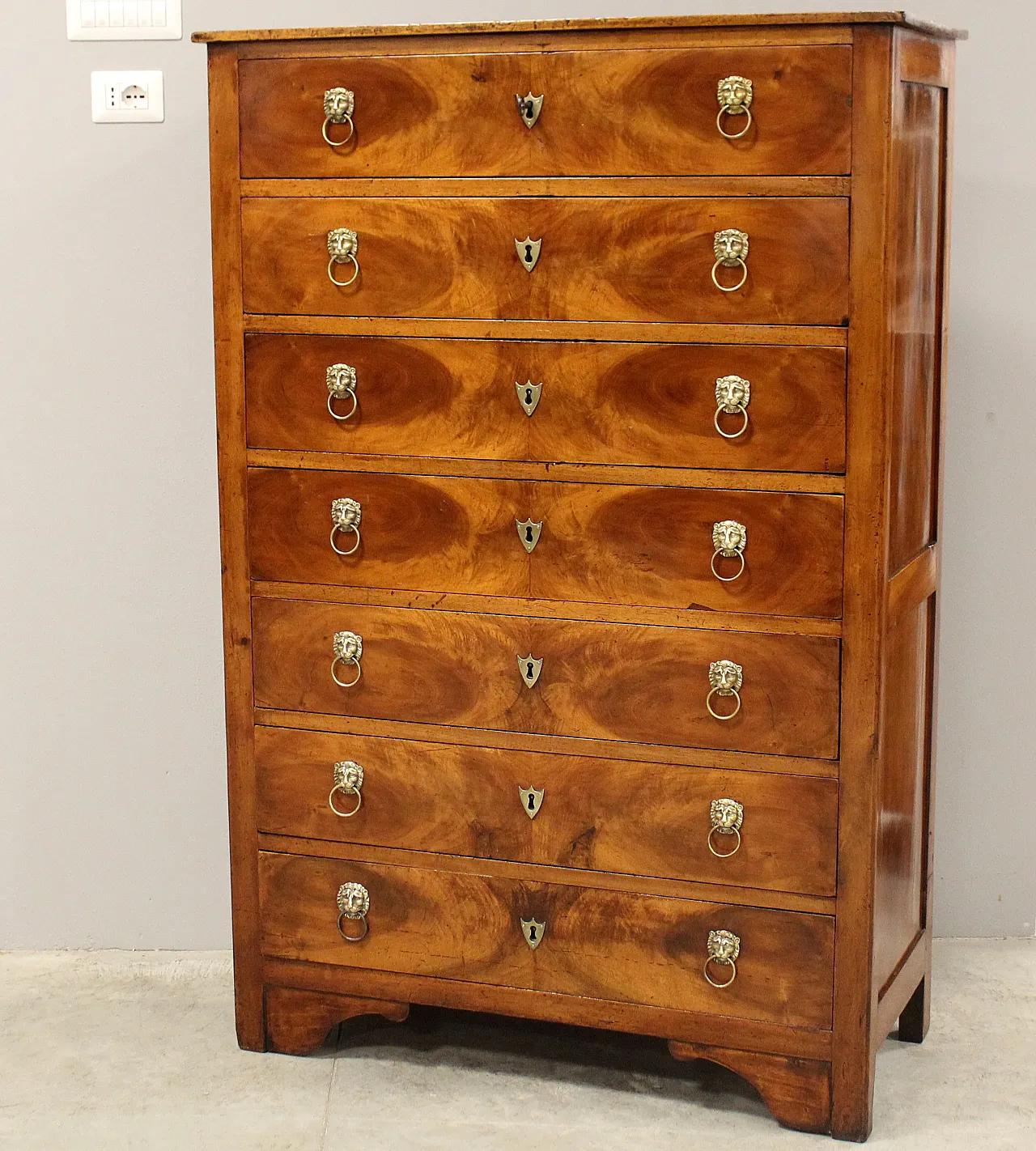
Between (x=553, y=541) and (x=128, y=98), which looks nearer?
(x=553, y=541)

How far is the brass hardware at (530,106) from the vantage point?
2311mm

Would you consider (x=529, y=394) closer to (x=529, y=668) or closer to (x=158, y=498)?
(x=529, y=668)

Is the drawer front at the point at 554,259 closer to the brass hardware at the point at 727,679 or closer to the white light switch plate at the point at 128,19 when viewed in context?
the brass hardware at the point at 727,679

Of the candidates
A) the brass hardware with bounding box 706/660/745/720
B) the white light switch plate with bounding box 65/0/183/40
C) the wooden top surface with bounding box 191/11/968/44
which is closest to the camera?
the wooden top surface with bounding box 191/11/968/44

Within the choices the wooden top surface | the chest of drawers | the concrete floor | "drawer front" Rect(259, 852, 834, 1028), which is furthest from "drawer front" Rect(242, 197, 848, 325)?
the concrete floor

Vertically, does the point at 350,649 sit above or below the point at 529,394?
below

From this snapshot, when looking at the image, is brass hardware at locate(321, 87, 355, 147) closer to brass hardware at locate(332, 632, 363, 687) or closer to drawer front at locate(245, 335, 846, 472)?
drawer front at locate(245, 335, 846, 472)

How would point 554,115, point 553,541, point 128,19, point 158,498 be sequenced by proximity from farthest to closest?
point 158,498, point 128,19, point 553,541, point 554,115

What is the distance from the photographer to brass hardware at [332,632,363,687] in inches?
100

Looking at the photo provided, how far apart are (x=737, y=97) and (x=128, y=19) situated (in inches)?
51.3

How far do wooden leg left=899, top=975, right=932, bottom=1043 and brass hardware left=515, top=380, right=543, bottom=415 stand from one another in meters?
1.23

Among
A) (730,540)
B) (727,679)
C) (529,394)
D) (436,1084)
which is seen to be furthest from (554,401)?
(436,1084)

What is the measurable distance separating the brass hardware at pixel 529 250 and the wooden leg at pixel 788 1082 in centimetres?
123

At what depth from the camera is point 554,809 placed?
249 cm
